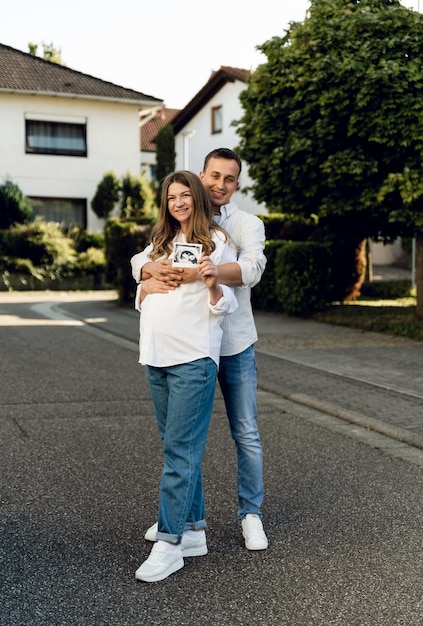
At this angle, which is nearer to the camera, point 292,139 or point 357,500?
point 357,500

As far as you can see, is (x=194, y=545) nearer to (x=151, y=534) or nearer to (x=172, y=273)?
(x=151, y=534)

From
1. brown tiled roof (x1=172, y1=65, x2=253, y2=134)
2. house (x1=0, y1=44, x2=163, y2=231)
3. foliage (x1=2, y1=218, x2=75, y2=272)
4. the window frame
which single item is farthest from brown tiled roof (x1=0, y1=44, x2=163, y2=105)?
foliage (x1=2, y1=218, x2=75, y2=272)

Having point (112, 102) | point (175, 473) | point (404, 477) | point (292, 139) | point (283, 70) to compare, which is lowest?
point (404, 477)

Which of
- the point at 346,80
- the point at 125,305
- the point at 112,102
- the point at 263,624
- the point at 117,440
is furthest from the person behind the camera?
the point at 112,102

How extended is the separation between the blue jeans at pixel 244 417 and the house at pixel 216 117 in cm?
2900

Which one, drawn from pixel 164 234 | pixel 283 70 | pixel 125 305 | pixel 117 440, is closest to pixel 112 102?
pixel 125 305

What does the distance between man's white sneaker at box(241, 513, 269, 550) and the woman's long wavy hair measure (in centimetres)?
137

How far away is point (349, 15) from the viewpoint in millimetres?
13727

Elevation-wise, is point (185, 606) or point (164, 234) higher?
point (164, 234)

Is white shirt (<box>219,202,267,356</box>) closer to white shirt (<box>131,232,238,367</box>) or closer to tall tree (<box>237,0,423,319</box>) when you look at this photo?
white shirt (<box>131,232,238,367</box>)

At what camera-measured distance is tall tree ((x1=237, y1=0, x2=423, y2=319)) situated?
41.8 ft

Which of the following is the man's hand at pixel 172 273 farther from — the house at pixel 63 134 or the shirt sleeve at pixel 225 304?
the house at pixel 63 134

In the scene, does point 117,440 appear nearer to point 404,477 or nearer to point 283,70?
point 404,477

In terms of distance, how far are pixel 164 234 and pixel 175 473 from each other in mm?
1072
